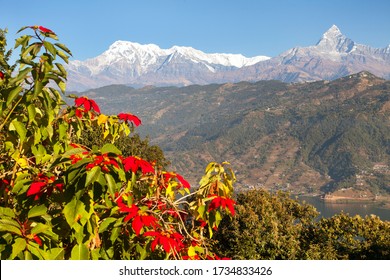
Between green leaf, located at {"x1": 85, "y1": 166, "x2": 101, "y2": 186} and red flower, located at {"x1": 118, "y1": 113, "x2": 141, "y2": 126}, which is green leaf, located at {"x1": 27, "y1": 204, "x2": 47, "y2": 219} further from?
red flower, located at {"x1": 118, "y1": 113, "x2": 141, "y2": 126}

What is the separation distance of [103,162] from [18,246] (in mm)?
947

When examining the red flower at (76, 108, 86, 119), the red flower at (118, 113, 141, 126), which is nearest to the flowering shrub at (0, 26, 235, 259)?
Answer: the red flower at (76, 108, 86, 119)

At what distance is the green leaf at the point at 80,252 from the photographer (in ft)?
11.8

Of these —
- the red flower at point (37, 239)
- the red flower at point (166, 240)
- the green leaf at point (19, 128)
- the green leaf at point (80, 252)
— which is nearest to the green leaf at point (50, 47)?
the green leaf at point (19, 128)

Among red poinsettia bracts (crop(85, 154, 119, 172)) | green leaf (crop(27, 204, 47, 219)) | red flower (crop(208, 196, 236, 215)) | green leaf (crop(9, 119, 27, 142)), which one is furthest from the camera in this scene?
red flower (crop(208, 196, 236, 215))

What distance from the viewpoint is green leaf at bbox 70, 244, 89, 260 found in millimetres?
3605

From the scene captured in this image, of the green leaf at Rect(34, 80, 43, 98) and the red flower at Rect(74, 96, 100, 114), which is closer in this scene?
the green leaf at Rect(34, 80, 43, 98)

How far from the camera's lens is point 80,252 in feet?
11.9

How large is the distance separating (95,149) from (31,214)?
0.84 metres

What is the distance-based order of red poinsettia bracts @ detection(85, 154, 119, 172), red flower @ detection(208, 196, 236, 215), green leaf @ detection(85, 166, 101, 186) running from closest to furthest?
green leaf @ detection(85, 166, 101, 186)
red poinsettia bracts @ detection(85, 154, 119, 172)
red flower @ detection(208, 196, 236, 215)

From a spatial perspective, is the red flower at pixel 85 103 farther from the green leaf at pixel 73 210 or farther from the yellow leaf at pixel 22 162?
the green leaf at pixel 73 210

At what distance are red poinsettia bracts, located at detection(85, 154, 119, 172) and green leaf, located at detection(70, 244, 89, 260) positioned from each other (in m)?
0.86

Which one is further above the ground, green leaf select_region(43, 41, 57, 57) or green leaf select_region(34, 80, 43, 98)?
green leaf select_region(43, 41, 57, 57)
